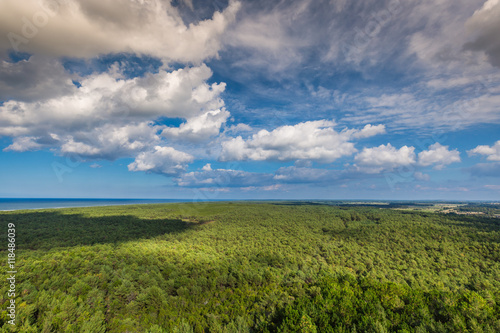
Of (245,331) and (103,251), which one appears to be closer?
(245,331)

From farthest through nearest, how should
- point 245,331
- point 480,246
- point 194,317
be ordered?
point 480,246 < point 194,317 < point 245,331

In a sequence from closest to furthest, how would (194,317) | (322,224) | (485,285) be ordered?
(194,317), (485,285), (322,224)

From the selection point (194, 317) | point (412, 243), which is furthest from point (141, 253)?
point (412, 243)

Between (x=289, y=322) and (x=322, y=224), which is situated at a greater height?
(x=289, y=322)

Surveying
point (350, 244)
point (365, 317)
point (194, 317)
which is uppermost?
point (365, 317)

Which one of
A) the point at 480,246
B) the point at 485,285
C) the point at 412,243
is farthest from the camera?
the point at 412,243

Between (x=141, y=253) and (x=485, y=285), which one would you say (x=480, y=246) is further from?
(x=141, y=253)

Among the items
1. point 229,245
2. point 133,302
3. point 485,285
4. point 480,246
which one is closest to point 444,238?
point 480,246

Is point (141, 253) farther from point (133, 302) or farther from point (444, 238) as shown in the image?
point (444, 238)

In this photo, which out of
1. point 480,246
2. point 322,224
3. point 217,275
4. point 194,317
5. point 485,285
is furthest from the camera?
point 322,224
